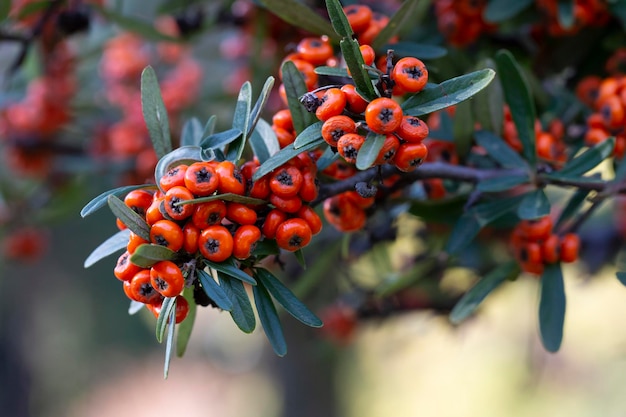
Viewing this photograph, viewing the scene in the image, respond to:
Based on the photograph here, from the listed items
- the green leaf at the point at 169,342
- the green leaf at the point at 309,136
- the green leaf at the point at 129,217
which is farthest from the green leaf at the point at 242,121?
the green leaf at the point at 169,342

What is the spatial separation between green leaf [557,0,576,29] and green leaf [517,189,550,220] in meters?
0.51

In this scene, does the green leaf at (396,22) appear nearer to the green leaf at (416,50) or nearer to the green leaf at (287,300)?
the green leaf at (416,50)

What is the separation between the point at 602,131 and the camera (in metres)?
1.63

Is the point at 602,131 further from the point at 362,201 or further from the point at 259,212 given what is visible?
the point at 259,212

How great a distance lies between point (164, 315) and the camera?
1.11 m

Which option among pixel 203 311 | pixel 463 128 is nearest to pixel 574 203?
pixel 463 128

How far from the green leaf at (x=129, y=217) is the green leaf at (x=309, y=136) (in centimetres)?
32

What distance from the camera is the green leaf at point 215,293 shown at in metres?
1.08

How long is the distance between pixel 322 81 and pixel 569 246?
0.79 meters

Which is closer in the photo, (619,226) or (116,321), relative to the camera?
(619,226)

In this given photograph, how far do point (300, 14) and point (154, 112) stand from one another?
0.41m

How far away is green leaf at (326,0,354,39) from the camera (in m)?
1.08

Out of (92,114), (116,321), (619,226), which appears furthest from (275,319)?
(116,321)

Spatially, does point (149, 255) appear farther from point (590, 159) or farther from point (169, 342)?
point (590, 159)
